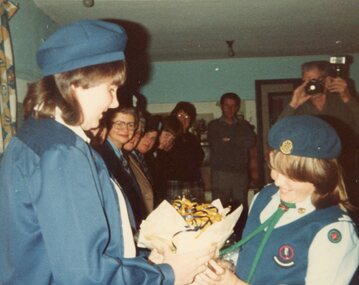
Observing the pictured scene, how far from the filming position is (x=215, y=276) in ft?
4.77

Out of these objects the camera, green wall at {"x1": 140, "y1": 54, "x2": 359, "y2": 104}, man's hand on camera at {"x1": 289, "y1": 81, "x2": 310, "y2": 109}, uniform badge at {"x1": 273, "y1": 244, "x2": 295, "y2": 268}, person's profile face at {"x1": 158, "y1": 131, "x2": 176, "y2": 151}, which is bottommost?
uniform badge at {"x1": 273, "y1": 244, "x2": 295, "y2": 268}

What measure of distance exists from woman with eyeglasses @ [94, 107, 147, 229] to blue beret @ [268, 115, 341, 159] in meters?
1.24

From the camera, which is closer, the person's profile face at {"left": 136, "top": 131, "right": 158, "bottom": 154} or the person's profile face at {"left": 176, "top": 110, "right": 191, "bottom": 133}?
the person's profile face at {"left": 136, "top": 131, "right": 158, "bottom": 154}

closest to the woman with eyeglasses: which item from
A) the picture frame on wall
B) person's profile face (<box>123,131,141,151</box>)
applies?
person's profile face (<box>123,131,141,151</box>)

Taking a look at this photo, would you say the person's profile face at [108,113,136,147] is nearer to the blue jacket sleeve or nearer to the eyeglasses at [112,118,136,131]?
the eyeglasses at [112,118,136,131]

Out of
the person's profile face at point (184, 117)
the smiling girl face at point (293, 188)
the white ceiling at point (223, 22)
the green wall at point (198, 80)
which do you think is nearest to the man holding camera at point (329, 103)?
the white ceiling at point (223, 22)

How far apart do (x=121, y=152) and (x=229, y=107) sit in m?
3.31

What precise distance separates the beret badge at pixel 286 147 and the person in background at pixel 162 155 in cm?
290

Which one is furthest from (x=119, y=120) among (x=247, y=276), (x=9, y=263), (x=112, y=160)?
(x=9, y=263)

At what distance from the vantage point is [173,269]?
1.30 meters

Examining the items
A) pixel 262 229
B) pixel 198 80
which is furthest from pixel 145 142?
pixel 198 80

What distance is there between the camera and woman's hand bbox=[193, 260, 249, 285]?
4.76ft

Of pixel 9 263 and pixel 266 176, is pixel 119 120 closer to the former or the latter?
pixel 9 263

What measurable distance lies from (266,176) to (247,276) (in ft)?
17.9
